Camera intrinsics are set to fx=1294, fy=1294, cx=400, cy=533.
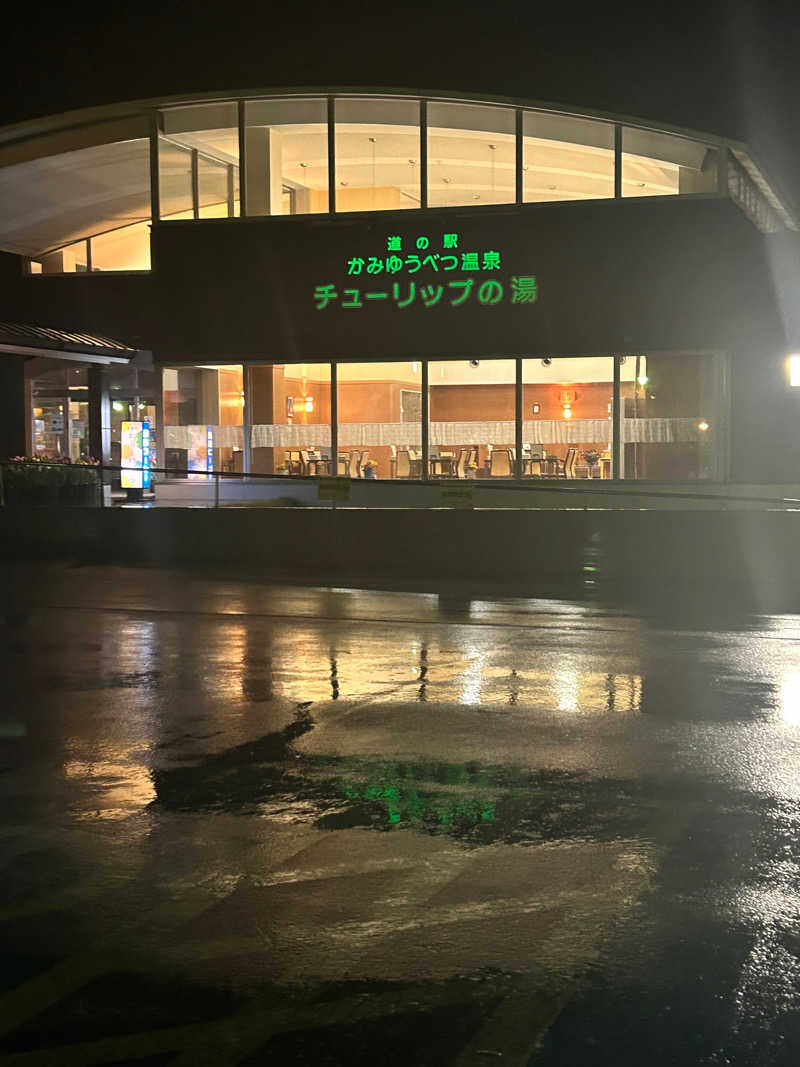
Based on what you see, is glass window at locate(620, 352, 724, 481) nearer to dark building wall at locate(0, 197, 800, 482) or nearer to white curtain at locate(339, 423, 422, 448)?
dark building wall at locate(0, 197, 800, 482)

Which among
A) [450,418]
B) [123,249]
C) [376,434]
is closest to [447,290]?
[450,418]

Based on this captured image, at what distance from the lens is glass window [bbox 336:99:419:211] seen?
2488cm

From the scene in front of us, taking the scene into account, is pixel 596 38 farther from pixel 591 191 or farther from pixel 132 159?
pixel 132 159

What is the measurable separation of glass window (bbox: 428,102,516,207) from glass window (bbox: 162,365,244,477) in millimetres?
5529

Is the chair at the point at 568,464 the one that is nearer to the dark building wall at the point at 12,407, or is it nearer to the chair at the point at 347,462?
the chair at the point at 347,462

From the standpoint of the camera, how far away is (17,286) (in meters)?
28.9

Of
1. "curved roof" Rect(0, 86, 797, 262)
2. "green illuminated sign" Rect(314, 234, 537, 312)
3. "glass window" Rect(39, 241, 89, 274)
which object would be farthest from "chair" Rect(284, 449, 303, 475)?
"glass window" Rect(39, 241, 89, 274)

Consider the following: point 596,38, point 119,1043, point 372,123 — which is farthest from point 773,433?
point 119,1043

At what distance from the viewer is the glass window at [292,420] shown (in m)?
25.4

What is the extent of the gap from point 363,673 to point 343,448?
14.7 m

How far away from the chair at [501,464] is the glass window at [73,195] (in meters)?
9.89

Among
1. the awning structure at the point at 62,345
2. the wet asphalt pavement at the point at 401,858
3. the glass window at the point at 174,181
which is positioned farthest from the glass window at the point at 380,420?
the wet asphalt pavement at the point at 401,858

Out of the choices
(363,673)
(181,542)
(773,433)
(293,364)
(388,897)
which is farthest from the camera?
(293,364)

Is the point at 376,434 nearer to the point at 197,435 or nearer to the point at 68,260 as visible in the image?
the point at 197,435
